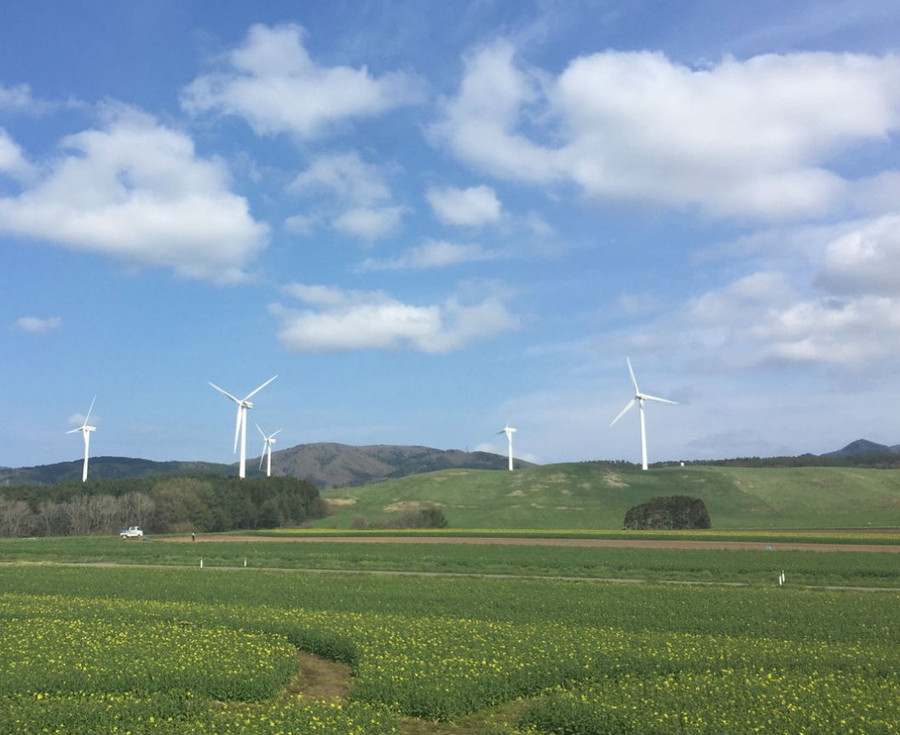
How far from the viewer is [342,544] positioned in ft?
262

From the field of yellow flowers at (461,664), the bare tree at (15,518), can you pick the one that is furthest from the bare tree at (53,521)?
the field of yellow flowers at (461,664)

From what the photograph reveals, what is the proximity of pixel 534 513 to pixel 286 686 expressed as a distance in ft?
445

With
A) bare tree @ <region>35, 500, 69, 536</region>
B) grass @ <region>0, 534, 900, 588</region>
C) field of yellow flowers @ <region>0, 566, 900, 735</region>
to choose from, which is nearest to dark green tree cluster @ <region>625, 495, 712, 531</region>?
grass @ <region>0, 534, 900, 588</region>

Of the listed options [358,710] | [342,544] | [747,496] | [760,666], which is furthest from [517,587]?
[747,496]

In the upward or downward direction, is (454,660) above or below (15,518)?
above

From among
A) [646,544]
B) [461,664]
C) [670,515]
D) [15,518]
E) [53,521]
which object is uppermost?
[461,664]

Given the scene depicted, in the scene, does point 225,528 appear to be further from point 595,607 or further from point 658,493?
point 595,607

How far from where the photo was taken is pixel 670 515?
112250 millimetres

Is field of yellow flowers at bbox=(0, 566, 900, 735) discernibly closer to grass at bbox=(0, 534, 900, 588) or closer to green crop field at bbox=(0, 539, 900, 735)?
green crop field at bbox=(0, 539, 900, 735)

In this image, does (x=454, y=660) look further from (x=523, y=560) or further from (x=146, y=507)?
(x=146, y=507)

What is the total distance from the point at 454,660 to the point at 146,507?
13678 centimetres

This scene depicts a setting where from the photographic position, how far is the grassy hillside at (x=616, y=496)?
138 metres

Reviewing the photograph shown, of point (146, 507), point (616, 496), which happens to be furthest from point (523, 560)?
point (616, 496)

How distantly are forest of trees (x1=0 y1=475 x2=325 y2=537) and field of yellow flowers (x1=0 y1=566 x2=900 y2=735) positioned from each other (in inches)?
4570
